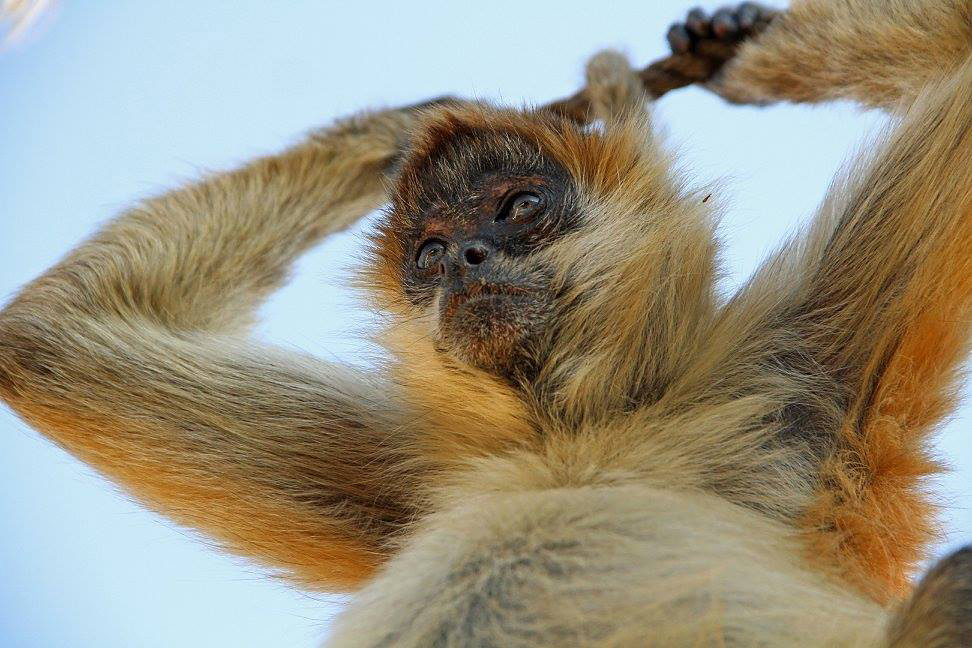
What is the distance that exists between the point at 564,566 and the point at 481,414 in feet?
2.39

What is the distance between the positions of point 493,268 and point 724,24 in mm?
1621

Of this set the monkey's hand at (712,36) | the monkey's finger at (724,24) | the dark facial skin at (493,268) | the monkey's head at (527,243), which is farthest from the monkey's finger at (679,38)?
the dark facial skin at (493,268)

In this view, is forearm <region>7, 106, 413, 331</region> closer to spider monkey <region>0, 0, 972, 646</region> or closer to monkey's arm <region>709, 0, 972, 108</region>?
spider monkey <region>0, 0, 972, 646</region>

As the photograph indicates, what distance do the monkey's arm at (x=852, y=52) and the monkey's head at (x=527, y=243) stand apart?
54cm

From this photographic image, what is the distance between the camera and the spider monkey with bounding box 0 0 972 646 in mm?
2908

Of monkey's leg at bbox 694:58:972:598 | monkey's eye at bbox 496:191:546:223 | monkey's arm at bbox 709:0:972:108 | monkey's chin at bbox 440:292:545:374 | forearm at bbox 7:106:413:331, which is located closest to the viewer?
monkey's leg at bbox 694:58:972:598

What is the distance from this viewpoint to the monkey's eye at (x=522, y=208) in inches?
140

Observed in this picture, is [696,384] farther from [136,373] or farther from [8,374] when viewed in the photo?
[8,374]

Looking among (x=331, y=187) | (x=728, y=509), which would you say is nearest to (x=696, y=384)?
(x=728, y=509)

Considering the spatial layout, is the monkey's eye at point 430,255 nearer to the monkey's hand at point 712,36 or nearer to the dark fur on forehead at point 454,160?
the dark fur on forehead at point 454,160

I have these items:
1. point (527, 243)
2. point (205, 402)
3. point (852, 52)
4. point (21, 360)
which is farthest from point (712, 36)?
point (21, 360)

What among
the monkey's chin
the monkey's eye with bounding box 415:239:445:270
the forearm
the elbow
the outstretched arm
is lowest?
the outstretched arm

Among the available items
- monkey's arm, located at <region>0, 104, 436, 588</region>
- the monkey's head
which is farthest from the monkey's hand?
monkey's arm, located at <region>0, 104, 436, 588</region>

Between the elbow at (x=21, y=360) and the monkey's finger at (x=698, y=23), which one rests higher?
the monkey's finger at (x=698, y=23)
